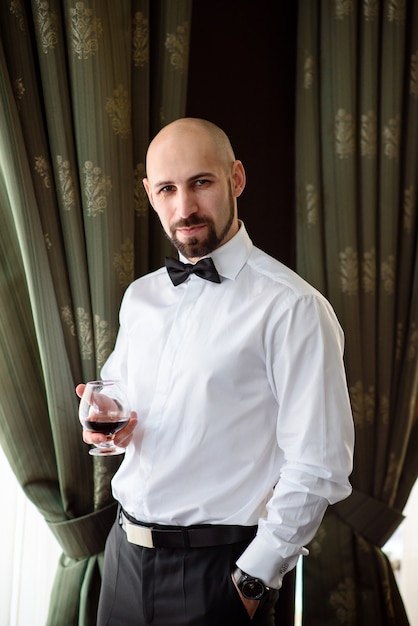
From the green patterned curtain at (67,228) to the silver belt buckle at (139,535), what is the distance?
13.5 inches

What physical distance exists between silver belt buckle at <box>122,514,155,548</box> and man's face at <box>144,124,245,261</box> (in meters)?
0.69

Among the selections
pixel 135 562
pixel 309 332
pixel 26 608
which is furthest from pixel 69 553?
pixel 309 332

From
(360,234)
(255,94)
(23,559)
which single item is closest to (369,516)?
(360,234)

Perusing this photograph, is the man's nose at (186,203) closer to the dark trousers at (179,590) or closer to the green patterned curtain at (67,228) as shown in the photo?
the green patterned curtain at (67,228)

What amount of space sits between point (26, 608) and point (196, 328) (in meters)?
1.06

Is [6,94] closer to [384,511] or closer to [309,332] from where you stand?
[309,332]

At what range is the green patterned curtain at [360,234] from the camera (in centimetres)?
262

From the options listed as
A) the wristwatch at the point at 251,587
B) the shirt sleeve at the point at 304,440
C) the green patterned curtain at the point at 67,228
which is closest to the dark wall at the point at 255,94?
the green patterned curtain at the point at 67,228

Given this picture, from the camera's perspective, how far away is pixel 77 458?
2248 mm

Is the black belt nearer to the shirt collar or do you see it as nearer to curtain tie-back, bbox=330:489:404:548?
the shirt collar

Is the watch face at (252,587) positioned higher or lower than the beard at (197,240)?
lower

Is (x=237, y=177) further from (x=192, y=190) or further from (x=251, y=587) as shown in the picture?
(x=251, y=587)

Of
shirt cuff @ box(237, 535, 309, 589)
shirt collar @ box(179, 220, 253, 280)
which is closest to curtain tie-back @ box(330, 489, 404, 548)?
shirt cuff @ box(237, 535, 309, 589)

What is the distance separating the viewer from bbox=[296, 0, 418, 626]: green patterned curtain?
8.59 feet
